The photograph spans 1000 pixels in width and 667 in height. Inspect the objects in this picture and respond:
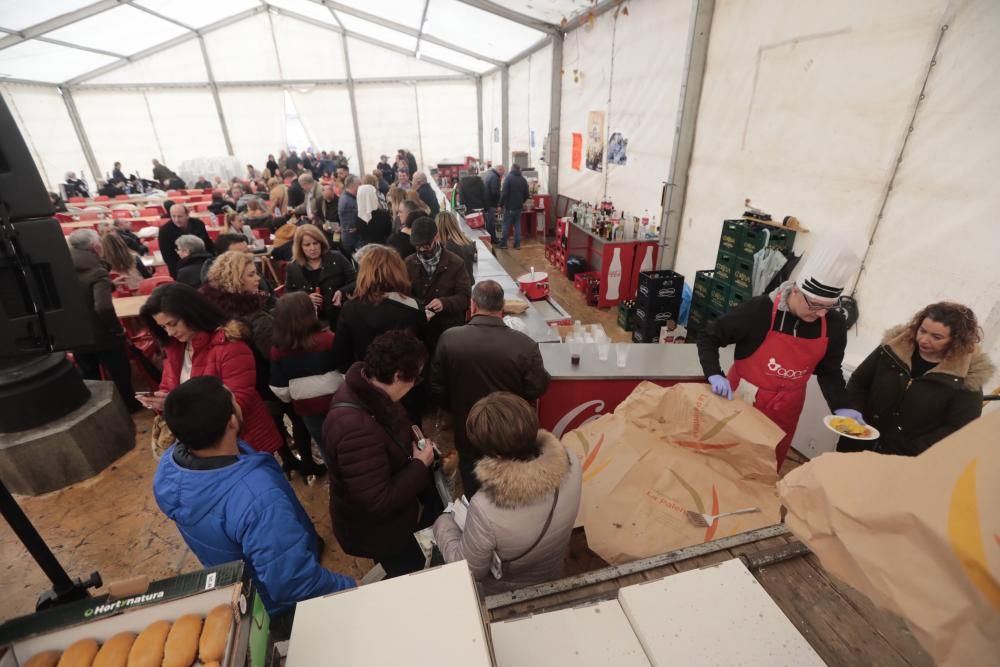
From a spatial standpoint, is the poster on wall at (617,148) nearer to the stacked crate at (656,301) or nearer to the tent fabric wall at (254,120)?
the stacked crate at (656,301)

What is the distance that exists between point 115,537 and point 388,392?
2810mm

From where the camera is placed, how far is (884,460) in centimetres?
71

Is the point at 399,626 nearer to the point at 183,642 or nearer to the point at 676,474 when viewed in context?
the point at 183,642

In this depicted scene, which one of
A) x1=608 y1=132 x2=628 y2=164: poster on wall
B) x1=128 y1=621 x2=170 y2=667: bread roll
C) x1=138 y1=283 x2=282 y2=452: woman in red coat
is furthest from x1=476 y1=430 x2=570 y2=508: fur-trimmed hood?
x1=608 y1=132 x2=628 y2=164: poster on wall

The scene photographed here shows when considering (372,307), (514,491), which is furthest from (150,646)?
(372,307)

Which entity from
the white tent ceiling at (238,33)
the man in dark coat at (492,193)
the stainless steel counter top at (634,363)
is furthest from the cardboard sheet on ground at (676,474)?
the man in dark coat at (492,193)

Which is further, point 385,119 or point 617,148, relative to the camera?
point 385,119

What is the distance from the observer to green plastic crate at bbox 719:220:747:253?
470cm

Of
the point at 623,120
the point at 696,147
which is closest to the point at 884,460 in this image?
the point at 696,147

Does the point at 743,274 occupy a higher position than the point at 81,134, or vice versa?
the point at 81,134

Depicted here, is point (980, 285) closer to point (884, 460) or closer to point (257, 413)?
point (884, 460)

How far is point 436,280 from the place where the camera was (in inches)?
141

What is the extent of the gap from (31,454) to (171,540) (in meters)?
1.45

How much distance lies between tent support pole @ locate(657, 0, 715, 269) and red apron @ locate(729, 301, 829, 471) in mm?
3947
